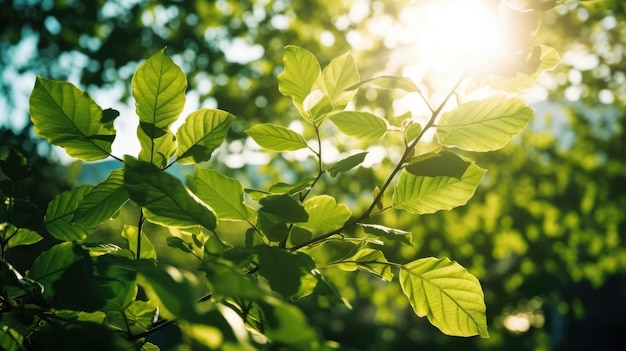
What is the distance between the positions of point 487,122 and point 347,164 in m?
0.24

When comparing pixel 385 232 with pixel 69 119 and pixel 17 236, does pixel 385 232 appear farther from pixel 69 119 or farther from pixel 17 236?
pixel 17 236

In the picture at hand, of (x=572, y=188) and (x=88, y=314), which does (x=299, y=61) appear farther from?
(x=572, y=188)

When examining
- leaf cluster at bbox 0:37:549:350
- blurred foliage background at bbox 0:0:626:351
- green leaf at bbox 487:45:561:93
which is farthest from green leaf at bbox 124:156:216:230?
blurred foliage background at bbox 0:0:626:351

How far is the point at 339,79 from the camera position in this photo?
3.28 ft

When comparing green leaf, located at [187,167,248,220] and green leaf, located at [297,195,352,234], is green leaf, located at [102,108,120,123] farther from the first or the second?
green leaf, located at [297,195,352,234]

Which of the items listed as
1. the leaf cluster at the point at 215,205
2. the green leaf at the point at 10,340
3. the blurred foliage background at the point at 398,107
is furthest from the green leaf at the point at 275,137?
the blurred foliage background at the point at 398,107

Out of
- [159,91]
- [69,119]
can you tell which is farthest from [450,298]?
[69,119]

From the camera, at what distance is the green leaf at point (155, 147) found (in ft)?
3.02

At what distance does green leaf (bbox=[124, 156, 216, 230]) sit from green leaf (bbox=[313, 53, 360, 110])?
35 cm

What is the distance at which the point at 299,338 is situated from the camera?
46 cm

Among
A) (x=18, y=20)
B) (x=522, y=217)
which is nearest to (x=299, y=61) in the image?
(x=522, y=217)

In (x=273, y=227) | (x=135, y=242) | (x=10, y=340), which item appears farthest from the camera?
(x=135, y=242)

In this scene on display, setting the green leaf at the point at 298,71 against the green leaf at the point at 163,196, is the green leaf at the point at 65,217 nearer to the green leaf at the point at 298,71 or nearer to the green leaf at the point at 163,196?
the green leaf at the point at 163,196

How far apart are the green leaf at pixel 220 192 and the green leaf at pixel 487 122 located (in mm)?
362
